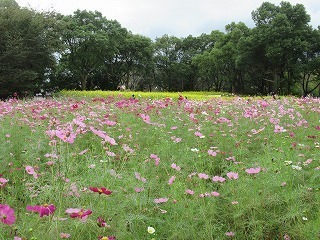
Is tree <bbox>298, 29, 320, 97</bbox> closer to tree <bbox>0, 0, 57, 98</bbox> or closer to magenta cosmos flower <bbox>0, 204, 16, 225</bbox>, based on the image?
tree <bbox>0, 0, 57, 98</bbox>

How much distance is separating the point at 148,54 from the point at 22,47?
18305mm

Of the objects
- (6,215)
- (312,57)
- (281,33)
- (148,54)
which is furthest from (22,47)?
(312,57)

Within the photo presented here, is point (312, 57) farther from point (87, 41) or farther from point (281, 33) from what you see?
point (87, 41)

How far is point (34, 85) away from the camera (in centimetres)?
1894

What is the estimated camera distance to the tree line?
17797 mm

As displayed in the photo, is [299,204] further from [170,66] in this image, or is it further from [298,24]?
[170,66]

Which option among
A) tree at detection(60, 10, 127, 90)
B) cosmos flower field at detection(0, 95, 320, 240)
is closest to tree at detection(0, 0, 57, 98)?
tree at detection(60, 10, 127, 90)

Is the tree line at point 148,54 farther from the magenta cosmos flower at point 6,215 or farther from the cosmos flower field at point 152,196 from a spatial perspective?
the magenta cosmos flower at point 6,215

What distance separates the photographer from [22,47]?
684 inches

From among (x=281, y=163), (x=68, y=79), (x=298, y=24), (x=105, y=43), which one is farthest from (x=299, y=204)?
Result: (x=68, y=79)

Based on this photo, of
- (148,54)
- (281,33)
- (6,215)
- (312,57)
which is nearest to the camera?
(6,215)

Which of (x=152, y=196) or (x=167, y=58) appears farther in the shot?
(x=167, y=58)

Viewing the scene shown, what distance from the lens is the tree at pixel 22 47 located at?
674 inches

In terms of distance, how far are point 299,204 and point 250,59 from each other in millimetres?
25198
